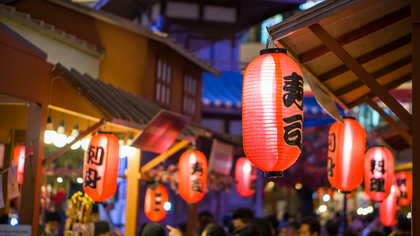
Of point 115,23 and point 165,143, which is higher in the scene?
point 115,23

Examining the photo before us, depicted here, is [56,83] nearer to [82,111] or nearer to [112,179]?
[82,111]

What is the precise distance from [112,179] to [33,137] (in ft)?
5.41

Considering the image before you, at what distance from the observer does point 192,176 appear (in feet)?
36.3

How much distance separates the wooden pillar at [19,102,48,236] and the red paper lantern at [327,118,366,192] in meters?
5.41

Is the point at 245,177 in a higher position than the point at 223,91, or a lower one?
lower

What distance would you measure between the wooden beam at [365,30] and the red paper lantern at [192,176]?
5.12 m

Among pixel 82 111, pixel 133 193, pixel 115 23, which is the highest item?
pixel 115 23

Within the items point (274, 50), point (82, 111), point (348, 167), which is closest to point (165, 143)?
point (82, 111)

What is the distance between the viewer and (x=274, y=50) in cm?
554

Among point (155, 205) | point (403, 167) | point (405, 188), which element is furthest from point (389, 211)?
point (155, 205)

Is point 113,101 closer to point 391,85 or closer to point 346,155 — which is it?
point 346,155

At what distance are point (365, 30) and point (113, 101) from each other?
228 inches

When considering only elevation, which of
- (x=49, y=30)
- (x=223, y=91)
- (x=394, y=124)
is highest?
(x=223, y=91)

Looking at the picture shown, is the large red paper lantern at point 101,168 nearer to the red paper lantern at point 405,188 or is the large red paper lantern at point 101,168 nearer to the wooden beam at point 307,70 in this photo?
the wooden beam at point 307,70
